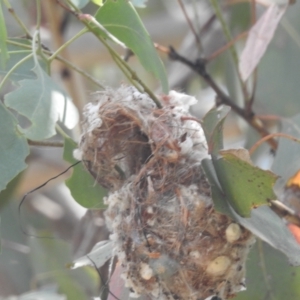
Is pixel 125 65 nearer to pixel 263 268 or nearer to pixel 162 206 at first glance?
pixel 162 206

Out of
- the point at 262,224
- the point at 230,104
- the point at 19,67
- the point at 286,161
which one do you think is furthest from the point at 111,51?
the point at 230,104

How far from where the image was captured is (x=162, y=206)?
1.29m

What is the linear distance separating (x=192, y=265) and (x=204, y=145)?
22 centimetres

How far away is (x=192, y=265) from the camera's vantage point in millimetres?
1265

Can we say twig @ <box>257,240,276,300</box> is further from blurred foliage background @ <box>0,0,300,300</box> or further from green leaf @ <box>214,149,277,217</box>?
green leaf @ <box>214,149,277,217</box>

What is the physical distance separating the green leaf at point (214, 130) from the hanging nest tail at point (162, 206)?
0.12 m

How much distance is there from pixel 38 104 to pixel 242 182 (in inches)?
13.9

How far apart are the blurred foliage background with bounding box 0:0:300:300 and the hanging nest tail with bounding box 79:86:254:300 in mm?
95

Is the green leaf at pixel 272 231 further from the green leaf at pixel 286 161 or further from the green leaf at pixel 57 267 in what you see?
the green leaf at pixel 57 267

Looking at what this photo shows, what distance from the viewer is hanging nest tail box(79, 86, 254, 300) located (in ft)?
4.15

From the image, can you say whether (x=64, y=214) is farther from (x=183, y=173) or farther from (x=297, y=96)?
(x=183, y=173)

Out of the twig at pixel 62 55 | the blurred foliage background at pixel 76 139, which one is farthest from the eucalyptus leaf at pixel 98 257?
the twig at pixel 62 55

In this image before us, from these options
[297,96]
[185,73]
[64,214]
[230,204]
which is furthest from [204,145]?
[64,214]

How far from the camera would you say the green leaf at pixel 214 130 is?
45.4 inches
